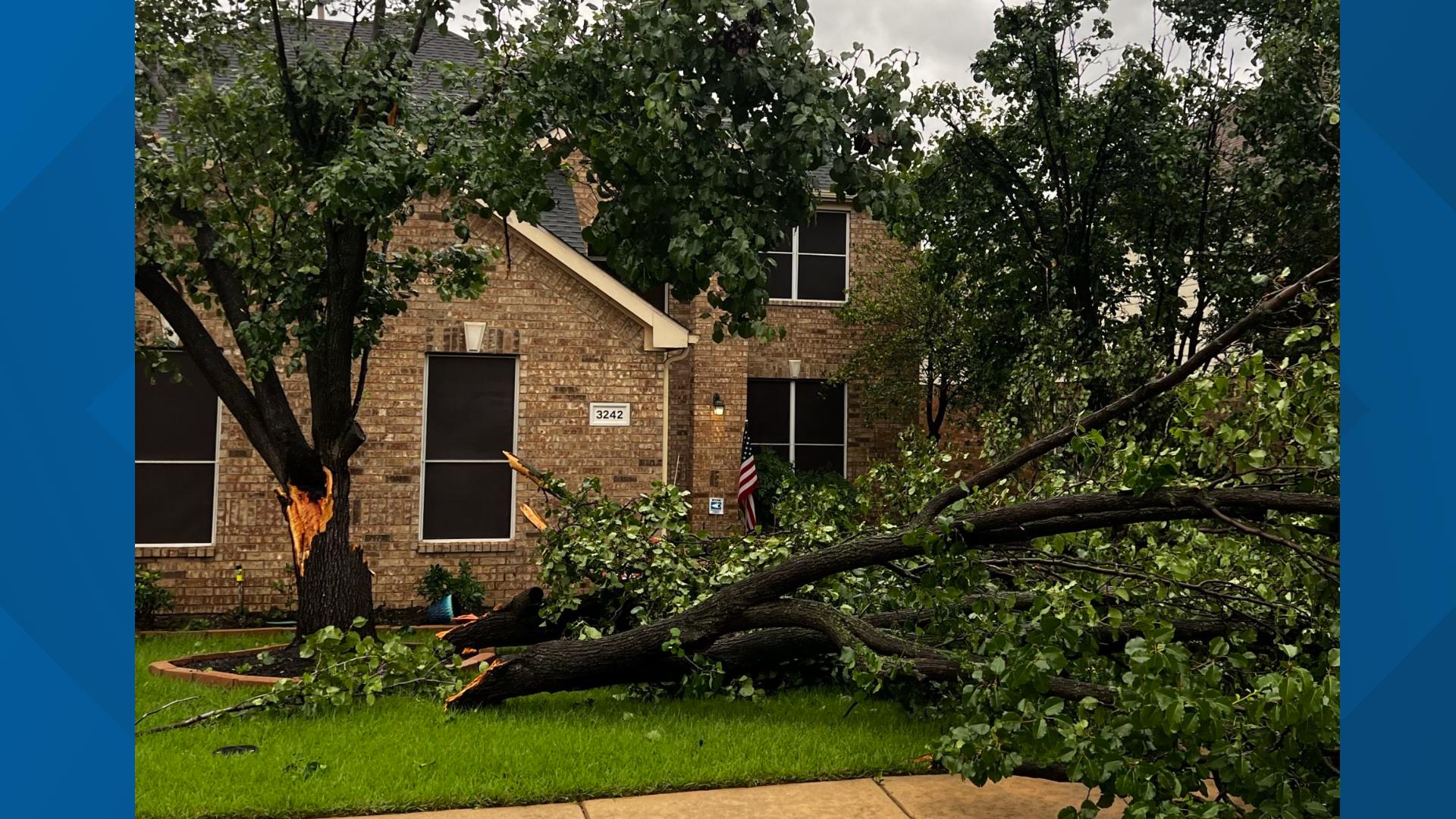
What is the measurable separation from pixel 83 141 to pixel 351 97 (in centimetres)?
743

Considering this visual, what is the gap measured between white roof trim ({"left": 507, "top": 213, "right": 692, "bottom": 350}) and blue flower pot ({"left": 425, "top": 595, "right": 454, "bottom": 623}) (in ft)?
13.0

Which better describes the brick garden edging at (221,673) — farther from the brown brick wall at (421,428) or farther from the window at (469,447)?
the window at (469,447)

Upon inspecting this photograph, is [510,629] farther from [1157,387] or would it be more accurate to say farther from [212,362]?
[1157,387]

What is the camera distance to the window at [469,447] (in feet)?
46.9

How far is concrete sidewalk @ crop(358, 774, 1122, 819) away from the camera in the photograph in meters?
5.14

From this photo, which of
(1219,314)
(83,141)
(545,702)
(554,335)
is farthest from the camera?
(554,335)

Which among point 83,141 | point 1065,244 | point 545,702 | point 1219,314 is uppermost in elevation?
point 1065,244

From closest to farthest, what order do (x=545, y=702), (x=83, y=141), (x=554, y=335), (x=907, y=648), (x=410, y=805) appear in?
(x=83, y=141) → (x=410, y=805) → (x=907, y=648) → (x=545, y=702) → (x=554, y=335)

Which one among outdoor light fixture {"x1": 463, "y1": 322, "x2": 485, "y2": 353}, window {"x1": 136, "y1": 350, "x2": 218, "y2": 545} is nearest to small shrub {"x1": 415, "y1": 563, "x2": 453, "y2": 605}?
window {"x1": 136, "y1": 350, "x2": 218, "y2": 545}

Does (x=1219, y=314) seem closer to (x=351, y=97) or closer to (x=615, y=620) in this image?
(x=615, y=620)

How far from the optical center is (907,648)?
5621mm

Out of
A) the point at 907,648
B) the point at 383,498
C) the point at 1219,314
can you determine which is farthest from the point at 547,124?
the point at 1219,314

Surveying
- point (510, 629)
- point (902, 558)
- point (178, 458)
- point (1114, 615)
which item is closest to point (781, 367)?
point (178, 458)

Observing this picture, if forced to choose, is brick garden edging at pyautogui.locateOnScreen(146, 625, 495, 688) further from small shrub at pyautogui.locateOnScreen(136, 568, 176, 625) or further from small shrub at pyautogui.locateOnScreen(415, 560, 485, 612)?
small shrub at pyautogui.locateOnScreen(415, 560, 485, 612)
